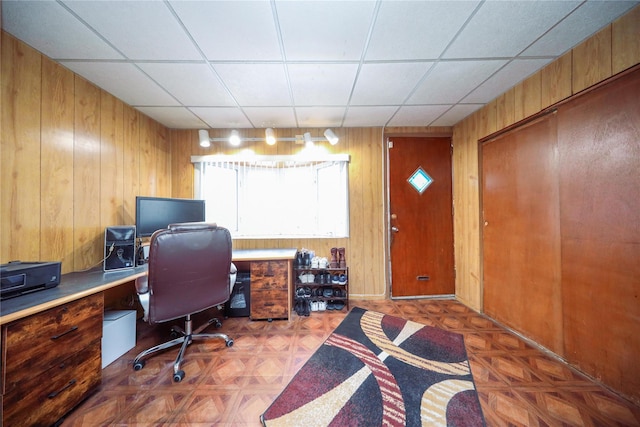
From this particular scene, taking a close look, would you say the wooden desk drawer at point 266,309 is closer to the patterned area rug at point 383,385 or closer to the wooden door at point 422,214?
the patterned area rug at point 383,385

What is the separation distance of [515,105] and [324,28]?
2035mm

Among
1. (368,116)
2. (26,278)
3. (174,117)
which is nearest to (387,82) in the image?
(368,116)

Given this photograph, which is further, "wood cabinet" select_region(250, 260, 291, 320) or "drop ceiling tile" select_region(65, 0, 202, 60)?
"wood cabinet" select_region(250, 260, 291, 320)

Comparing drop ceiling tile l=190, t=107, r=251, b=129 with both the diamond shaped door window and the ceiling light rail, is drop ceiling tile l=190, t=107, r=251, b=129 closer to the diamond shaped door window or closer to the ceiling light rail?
the ceiling light rail

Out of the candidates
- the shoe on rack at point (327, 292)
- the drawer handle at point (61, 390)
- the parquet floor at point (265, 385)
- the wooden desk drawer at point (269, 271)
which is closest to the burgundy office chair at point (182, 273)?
the parquet floor at point (265, 385)

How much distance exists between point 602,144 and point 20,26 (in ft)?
13.1

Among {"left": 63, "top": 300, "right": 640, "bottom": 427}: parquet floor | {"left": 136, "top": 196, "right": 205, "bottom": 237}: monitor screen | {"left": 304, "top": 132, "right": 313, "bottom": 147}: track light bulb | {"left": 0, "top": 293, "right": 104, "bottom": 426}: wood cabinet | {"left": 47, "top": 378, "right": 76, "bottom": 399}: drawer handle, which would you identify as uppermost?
{"left": 304, "top": 132, "right": 313, "bottom": 147}: track light bulb

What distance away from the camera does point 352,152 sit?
3021 mm

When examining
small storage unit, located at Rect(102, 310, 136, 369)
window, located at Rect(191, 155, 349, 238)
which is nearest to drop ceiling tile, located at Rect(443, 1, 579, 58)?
window, located at Rect(191, 155, 349, 238)

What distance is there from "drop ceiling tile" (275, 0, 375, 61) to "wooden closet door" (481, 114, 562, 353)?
1.82 meters

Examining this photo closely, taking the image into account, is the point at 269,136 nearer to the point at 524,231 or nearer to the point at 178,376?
Result: the point at 178,376

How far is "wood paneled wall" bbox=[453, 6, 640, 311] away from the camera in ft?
4.48

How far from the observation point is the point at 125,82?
195cm

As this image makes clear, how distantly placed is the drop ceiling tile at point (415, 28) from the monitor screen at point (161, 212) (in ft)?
8.07
